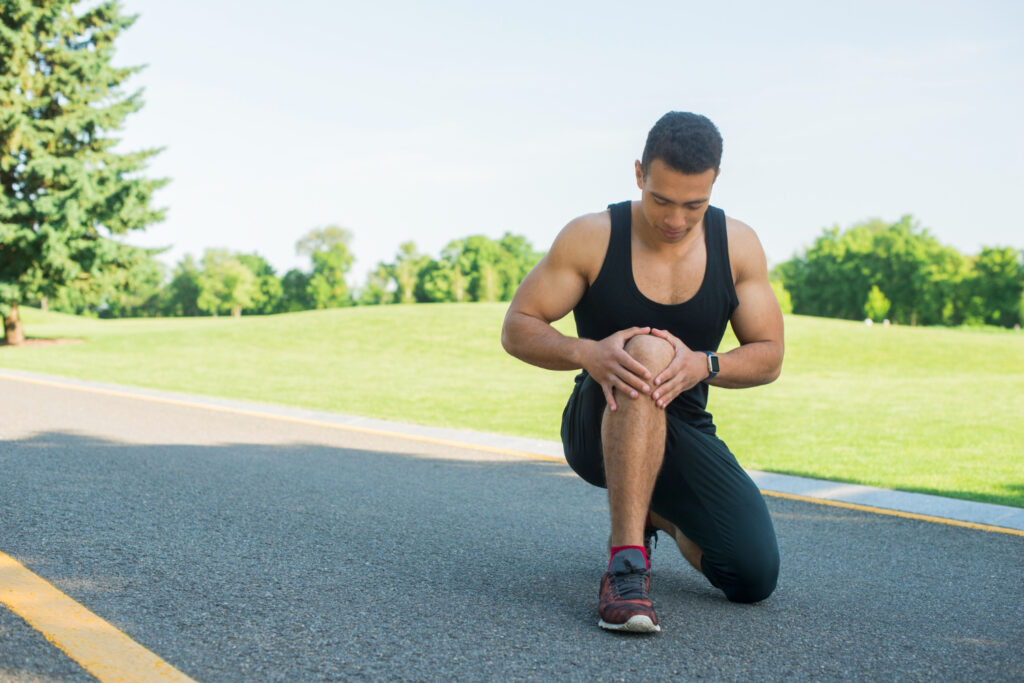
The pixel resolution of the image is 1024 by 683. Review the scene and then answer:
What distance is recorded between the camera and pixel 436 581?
3400 mm

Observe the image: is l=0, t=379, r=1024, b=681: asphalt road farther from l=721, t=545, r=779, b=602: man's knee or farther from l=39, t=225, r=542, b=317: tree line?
l=39, t=225, r=542, b=317: tree line

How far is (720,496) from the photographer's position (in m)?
3.24

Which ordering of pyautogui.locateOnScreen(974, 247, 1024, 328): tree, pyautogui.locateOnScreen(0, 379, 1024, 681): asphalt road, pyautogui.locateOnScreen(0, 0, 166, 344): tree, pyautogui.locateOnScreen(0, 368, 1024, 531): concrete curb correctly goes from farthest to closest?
pyautogui.locateOnScreen(974, 247, 1024, 328): tree
pyautogui.locateOnScreen(0, 0, 166, 344): tree
pyautogui.locateOnScreen(0, 368, 1024, 531): concrete curb
pyautogui.locateOnScreen(0, 379, 1024, 681): asphalt road

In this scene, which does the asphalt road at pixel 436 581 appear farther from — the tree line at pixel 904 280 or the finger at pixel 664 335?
the tree line at pixel 904 280

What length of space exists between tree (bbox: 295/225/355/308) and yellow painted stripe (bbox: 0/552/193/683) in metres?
107

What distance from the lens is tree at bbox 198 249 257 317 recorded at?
109 m

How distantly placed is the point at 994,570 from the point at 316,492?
3715 mm

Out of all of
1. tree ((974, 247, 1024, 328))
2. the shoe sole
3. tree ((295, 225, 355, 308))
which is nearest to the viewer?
the shoe sole

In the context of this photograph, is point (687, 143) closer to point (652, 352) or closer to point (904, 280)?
point (652, 352)

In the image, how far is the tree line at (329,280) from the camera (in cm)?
10900

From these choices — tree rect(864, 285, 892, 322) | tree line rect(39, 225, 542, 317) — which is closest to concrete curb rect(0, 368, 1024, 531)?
tree rect(864, 285, 892, 322)

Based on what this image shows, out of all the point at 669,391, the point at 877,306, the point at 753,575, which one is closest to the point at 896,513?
the point at 753,575

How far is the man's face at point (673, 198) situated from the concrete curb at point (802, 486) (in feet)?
10.8

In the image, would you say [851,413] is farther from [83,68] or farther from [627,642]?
[83,68]
